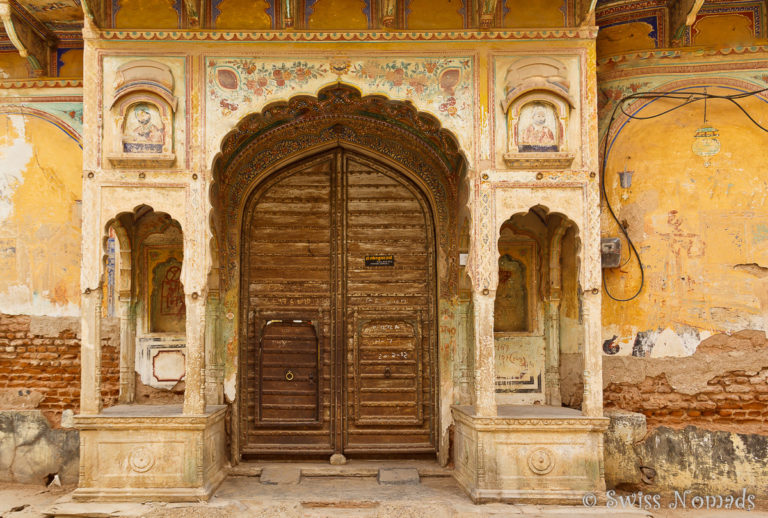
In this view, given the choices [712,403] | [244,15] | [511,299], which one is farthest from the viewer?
[511,299]

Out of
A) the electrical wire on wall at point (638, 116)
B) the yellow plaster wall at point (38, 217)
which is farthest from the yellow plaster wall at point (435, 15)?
the yellow plaster wall at point (38, 217)

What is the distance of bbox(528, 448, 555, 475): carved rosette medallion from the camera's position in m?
6.85

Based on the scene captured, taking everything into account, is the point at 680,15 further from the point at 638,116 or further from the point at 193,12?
the point at 193,12

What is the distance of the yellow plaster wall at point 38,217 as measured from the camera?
8.34 meters

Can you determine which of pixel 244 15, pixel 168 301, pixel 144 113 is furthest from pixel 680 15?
pixel 168 301

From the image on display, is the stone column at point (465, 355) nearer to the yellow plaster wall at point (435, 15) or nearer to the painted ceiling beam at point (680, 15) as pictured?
the yellow plaster wall at point (435, 15)

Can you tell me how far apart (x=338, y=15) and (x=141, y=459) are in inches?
199

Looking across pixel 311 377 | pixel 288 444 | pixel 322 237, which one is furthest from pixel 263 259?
pixel 288 444

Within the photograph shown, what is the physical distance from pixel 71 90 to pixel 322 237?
3.64 meters

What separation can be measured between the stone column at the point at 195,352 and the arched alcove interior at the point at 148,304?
4.55 feet

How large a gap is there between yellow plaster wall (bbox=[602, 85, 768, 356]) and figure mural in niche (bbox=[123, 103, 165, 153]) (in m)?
5.16

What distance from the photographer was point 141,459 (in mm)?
6840

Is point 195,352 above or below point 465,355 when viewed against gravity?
above

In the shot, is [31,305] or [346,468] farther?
[31,305]
